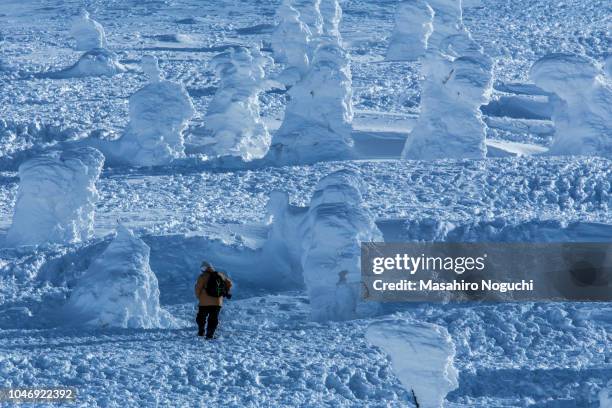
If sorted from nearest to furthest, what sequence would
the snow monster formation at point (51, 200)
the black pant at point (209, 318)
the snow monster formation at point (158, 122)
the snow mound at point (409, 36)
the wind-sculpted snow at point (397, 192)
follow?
the black pant at point (209, 318)
the snow monster formation at point (51, 200)
the wind-sculpted snow at point (397, 192)
the snow monster formation at point (158, 122)
the snow mound at point (409, 36)

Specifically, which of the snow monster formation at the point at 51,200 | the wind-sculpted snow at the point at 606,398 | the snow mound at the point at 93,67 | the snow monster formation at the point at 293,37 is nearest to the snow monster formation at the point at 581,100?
the snow monster formation at the point at 51,200

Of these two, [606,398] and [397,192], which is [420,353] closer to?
[606,398]

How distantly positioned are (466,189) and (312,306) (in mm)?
9399

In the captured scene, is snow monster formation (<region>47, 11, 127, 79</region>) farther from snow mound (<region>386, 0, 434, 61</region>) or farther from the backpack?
the backpack

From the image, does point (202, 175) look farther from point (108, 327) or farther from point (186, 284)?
point (108, 327)

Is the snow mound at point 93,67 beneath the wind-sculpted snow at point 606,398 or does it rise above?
above

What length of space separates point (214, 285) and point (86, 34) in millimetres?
37157

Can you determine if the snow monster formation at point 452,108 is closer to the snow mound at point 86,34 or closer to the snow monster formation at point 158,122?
the snow monster formation at point 158,122

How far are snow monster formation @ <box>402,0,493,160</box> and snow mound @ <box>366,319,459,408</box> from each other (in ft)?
55.6

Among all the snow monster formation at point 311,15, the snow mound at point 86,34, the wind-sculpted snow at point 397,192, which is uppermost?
the snow monster formation at point 311,15

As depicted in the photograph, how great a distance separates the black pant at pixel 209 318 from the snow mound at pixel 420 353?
8.42 ft

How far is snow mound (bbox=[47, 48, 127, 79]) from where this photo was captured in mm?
45844

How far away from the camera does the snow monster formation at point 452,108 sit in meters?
31.4

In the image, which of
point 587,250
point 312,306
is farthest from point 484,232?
point 312,306
